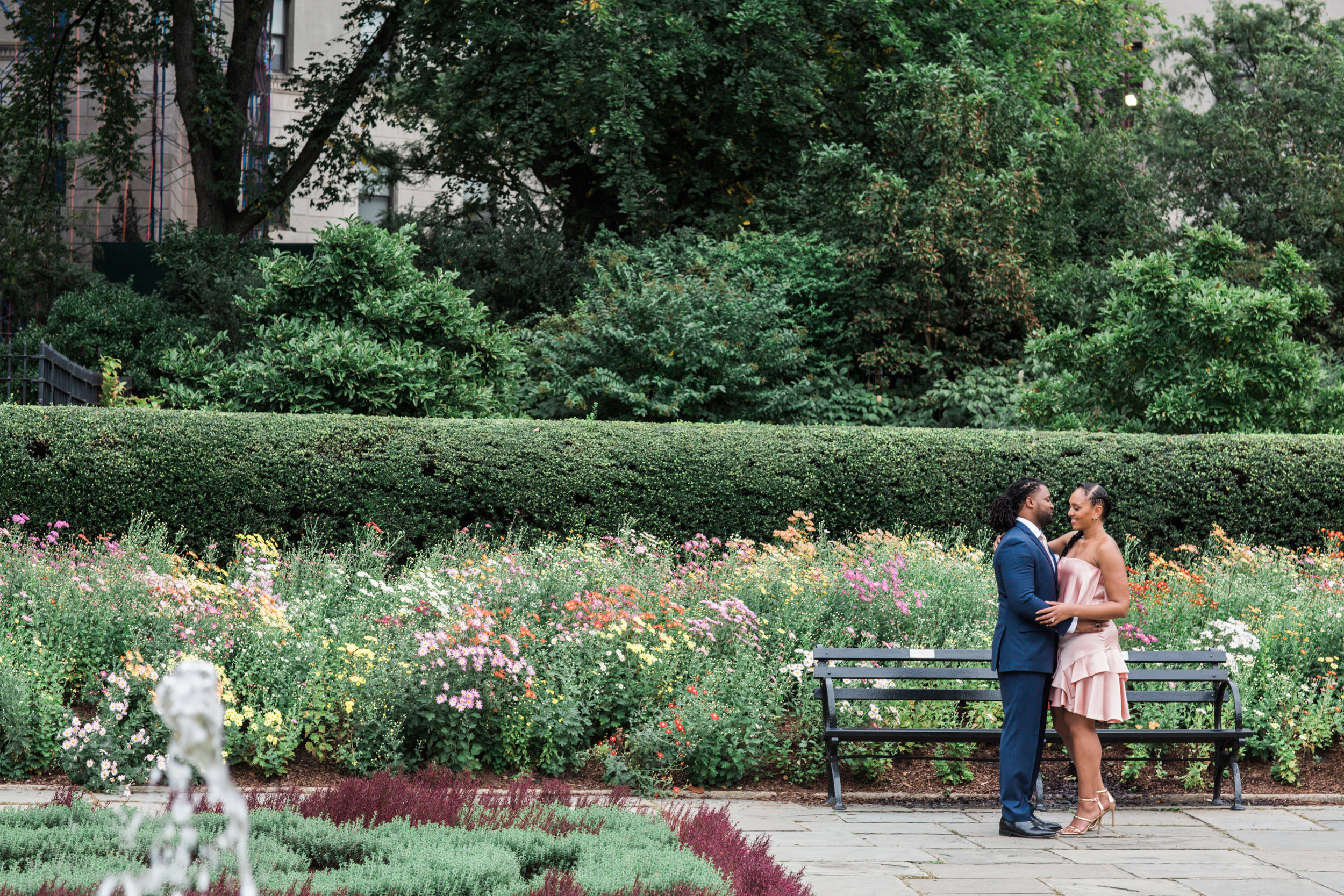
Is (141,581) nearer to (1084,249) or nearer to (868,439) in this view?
(868,439)

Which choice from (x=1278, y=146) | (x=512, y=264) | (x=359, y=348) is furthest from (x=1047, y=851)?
(x=1278, y=146)

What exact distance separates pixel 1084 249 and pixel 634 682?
15900 millimetres

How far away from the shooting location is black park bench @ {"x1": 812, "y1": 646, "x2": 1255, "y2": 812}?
612cm

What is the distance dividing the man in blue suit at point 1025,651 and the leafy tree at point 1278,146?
15410 mm

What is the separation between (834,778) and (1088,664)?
1.46 meters

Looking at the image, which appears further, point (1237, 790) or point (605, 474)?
point (605, 474)

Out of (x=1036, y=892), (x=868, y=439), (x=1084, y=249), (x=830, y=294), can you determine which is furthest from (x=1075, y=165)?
(x=1036, y=892)

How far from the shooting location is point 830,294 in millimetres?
16594

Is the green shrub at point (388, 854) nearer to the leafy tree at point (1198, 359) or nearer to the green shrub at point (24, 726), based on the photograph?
the green shrub at point (24, 726)

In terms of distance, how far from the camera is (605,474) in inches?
391

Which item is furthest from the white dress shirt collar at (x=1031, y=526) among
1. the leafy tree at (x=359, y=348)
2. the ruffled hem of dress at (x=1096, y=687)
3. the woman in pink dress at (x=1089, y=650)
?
the leafy tree at (x=359, y=348)

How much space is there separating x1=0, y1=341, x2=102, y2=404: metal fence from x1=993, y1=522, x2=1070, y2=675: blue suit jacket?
8.87 metres

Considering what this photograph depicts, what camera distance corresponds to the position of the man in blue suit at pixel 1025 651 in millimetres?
5461

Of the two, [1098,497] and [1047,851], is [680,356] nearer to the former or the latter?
[1098,497]
